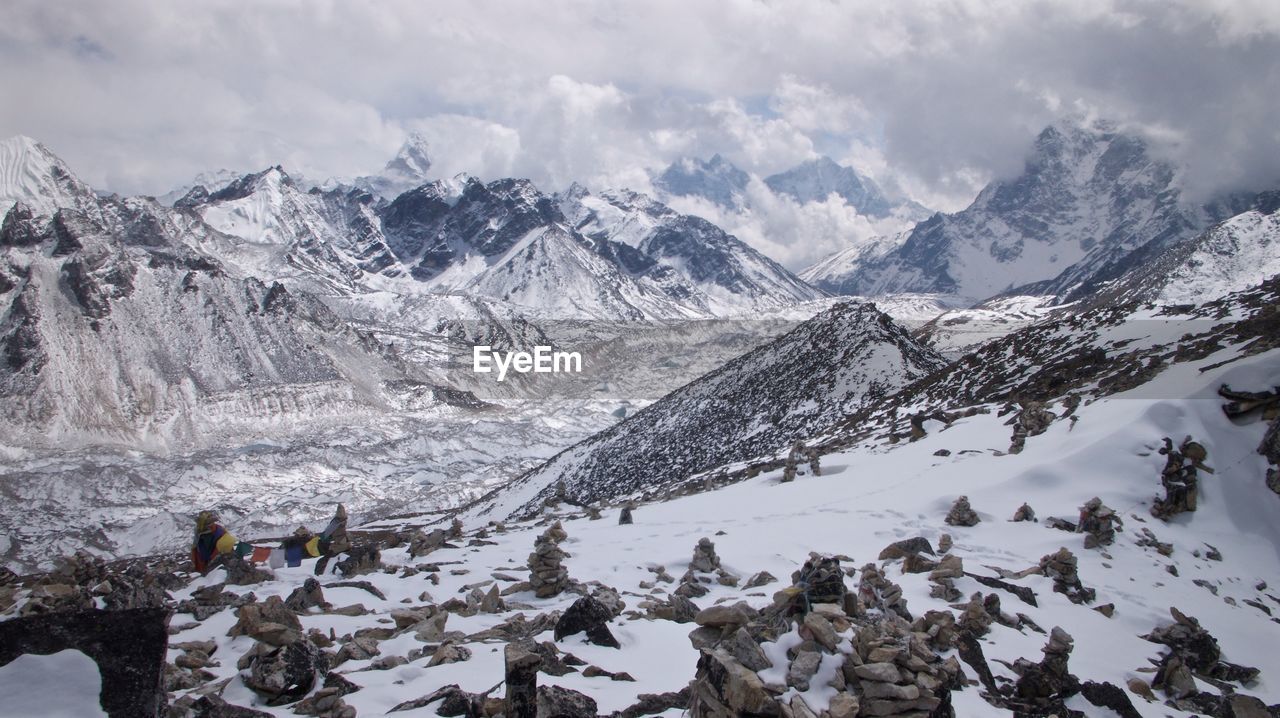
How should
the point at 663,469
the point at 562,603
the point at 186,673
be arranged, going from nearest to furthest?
the point at 186,673 < the point at 562,603 < the point at 663,469

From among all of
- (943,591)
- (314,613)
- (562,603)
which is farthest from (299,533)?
(943,591)

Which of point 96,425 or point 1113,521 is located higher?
point 96,425

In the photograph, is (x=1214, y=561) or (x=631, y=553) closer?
(x=1214, y=561)

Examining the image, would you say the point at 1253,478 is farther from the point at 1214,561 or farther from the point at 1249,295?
the point at 1249,295

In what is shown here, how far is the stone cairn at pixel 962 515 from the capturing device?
54.3 feet

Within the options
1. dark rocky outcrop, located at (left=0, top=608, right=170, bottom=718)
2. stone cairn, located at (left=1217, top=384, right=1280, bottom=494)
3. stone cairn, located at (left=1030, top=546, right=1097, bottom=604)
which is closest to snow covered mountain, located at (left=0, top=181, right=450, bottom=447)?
dark rocky outcrop, located at (left=0, top=608, right=170, bottom=718)

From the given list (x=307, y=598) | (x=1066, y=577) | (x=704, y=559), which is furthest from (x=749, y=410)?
(x=307, y=598)

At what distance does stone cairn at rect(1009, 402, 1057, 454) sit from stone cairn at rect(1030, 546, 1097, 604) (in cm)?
755

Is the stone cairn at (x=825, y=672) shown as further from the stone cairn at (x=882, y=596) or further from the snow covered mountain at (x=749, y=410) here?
the snow covered mountain at (x=749, y=410)

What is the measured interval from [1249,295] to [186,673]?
40.1m

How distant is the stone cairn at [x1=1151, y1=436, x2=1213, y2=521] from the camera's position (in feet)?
53.3

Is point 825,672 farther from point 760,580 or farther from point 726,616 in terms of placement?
point 760,580

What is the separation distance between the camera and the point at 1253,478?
16672mm

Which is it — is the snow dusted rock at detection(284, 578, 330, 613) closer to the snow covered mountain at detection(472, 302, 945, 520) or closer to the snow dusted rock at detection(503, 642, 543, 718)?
the snow dusted rock at detection(503, 642, 543, 718)
